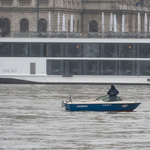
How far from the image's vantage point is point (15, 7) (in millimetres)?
102875

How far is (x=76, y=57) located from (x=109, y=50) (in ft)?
12.0

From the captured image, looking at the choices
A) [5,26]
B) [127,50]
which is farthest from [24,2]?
[127,50]

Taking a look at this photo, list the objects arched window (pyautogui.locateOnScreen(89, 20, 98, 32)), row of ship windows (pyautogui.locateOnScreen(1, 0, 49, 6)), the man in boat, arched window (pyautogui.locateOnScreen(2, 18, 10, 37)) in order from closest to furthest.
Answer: the man in boat → arched window (pyautogui.locateOnScreen(2, 18, 10, 37)) → row of ship windows (pyautogui.locateOnScreen(1, 0, 49, 6)) → arched window (pyautogui.locateOnScreen(89, 20, 98, 32))

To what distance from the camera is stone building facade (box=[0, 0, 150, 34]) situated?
102 metres

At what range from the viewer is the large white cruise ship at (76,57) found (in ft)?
218

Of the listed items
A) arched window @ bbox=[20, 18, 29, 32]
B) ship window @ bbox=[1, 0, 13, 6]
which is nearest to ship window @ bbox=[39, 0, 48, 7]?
arched window @ bbox=[20, 18, 29, 32]

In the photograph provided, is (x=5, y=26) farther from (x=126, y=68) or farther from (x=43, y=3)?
(x=126, y=68)

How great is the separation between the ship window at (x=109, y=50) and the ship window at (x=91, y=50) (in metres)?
0.65

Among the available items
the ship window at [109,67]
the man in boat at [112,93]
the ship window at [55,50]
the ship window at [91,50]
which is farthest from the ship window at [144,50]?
the man in boat at [112,93]

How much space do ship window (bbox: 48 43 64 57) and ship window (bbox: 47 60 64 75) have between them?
761 millimetres

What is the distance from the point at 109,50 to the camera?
66.8m

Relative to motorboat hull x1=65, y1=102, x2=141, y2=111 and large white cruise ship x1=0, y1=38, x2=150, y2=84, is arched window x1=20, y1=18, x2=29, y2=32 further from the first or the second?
motorboat hull x1=65, y1=102, x2=141, y2=111

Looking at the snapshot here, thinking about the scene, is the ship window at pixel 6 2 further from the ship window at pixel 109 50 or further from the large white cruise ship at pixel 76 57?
the ship window at pixel 109 50

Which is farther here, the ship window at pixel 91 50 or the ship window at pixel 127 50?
the ship window at pixel 91 50
